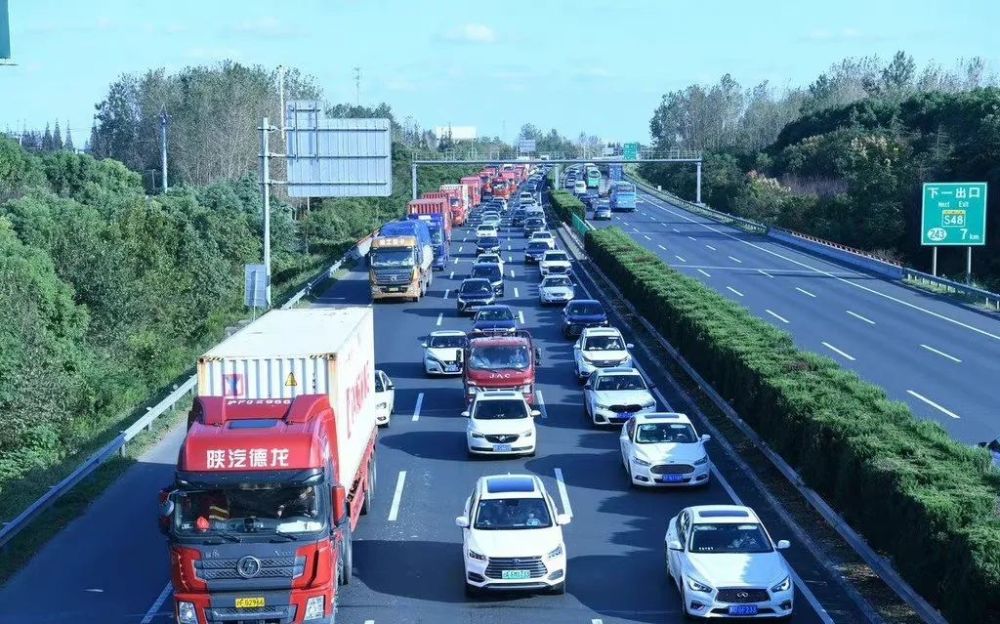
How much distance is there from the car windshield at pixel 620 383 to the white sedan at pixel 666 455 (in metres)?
5.48

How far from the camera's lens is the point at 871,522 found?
720 inches

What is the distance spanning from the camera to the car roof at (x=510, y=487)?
60.4 feet

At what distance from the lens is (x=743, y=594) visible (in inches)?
625

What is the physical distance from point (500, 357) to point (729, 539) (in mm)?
14181

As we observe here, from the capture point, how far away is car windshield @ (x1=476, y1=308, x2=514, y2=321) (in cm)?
4122

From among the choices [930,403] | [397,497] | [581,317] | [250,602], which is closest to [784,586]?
[250,602]

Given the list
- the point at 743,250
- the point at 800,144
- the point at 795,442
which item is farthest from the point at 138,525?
the point at 800,144

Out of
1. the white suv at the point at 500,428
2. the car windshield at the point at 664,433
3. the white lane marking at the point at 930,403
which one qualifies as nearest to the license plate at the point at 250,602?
the car windshield at the point at 664,433

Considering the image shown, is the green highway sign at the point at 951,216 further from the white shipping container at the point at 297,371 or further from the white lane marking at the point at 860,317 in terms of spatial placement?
the white shipping container at the point at 297,371

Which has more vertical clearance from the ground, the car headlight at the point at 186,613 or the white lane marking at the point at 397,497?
the car headlight at the point at 186,613

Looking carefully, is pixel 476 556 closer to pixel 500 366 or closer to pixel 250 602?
pixel 250 602

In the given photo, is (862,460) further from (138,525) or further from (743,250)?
(743,250)

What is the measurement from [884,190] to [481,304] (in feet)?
166

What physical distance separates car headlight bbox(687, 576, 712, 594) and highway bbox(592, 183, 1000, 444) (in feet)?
42.6
